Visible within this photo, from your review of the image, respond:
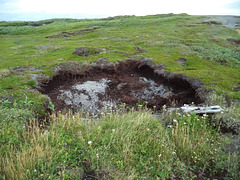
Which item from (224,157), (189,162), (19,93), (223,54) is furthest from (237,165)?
(223,54)

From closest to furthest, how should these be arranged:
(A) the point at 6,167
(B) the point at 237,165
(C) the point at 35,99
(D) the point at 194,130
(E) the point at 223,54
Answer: (A) the point at 6,167
(B) the point at 237,165
(D) the point at 194,130
(C) the point at 35,99
(E) the point at 223,54

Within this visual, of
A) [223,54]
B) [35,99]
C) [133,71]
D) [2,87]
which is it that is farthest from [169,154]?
[223,54]

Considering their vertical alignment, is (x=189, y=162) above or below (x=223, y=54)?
below

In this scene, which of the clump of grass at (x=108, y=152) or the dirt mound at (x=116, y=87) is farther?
the dirt mound at (x=116, y=87)

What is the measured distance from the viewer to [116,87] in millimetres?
18109

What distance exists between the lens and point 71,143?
23.8 ft

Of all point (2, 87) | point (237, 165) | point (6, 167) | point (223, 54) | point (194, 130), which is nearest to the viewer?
point (6, 167)

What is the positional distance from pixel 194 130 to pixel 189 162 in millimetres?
2227

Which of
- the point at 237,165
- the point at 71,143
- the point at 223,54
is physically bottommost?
the point at 237,165

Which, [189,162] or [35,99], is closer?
[189,162]

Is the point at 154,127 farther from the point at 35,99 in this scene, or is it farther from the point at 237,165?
the point at 35,99

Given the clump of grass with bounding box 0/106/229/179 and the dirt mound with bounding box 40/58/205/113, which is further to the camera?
the dirt mound with bounding box 40/58/205/113

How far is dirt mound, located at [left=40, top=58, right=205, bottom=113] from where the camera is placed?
49.9 feet

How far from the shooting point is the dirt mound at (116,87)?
15.2m
